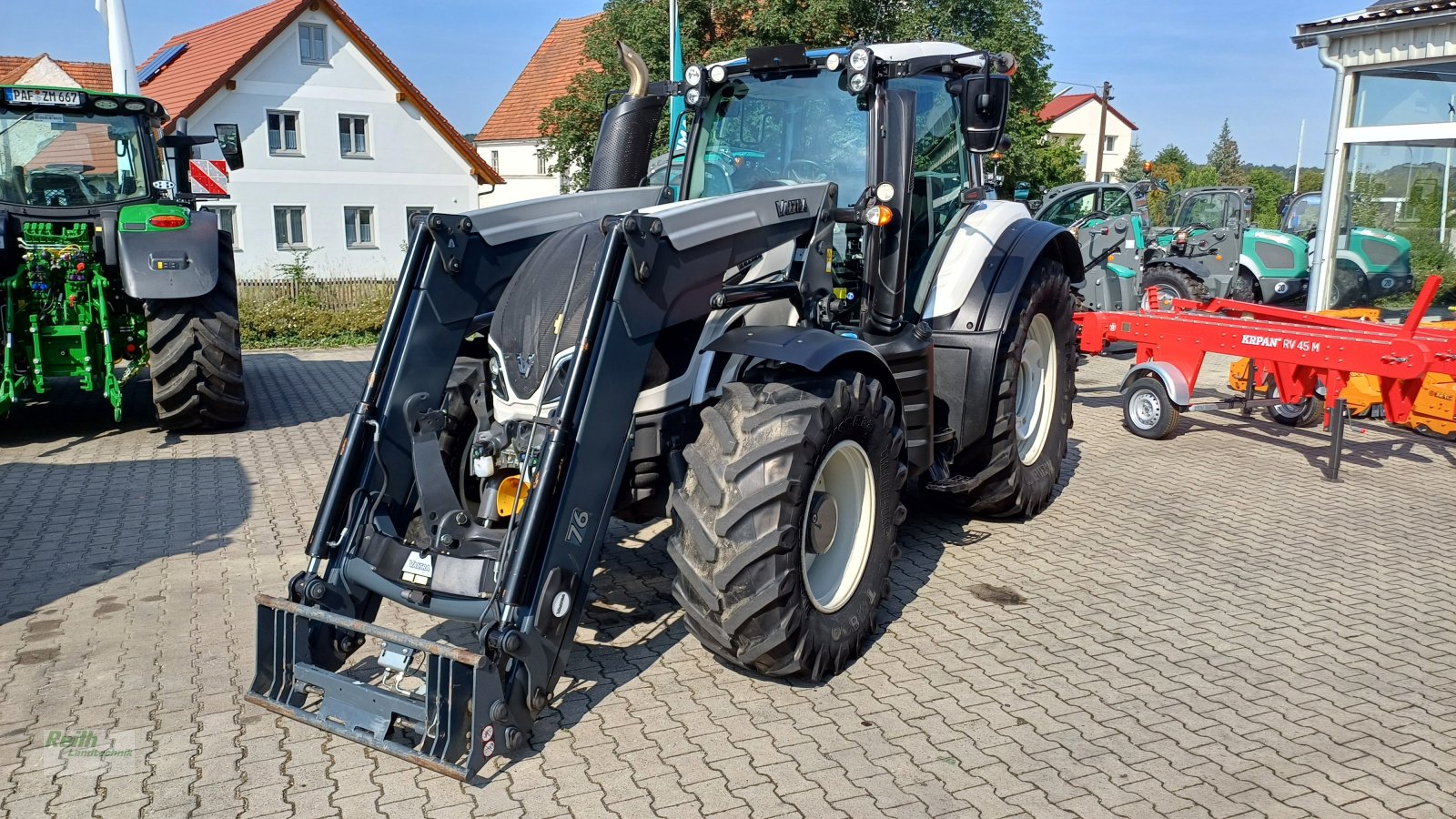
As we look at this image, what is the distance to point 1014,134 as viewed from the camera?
2553 cm

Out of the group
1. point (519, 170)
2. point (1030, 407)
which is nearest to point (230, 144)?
point (1030, 407)

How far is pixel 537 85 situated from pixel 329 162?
456 inches

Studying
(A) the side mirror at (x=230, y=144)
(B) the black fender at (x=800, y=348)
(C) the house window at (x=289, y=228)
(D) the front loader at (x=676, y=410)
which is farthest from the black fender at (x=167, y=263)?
(C) the house window at (x=289, y=228)

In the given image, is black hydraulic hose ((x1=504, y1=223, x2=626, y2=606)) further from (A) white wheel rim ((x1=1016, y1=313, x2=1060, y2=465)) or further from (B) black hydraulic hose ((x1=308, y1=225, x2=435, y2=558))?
(A) white wheel rim ((x1=1016, y1=313, x2=1060, y2=465))

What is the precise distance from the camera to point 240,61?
996 inches

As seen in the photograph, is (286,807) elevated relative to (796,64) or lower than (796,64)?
lower

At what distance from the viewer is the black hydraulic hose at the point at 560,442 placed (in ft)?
11.3

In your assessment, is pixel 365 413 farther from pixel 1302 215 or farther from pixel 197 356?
pixel 1302 215

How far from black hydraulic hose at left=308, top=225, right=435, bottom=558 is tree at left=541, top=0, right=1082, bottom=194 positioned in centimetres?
1645

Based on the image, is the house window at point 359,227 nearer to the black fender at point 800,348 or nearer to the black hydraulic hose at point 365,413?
the black hydraulic hose at point 365,413

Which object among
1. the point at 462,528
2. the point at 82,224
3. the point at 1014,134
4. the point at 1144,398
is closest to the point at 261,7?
the point at 1014,134

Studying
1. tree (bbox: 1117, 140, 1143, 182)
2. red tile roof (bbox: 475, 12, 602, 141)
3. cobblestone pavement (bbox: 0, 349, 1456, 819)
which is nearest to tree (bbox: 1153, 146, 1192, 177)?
tree (bbox: 1117, 140, 1143, 182)

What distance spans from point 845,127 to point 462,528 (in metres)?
2.52

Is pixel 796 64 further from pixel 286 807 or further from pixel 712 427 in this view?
pixel 286 807
